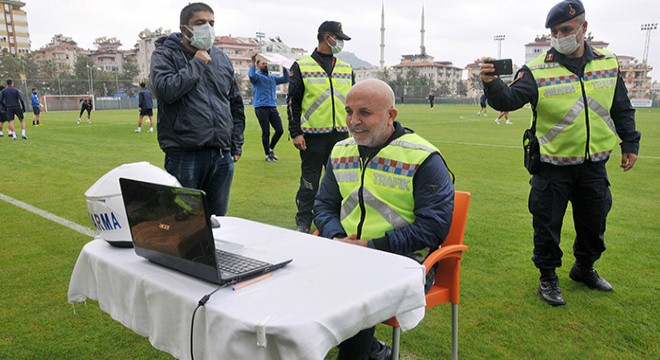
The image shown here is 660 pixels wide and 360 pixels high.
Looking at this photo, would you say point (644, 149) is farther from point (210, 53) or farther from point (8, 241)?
point (8, 241)

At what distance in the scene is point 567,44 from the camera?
10.6 ft

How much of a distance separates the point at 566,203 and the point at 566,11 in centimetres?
131

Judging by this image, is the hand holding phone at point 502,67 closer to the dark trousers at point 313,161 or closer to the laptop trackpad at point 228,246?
the laptop trackpad at point 228,246

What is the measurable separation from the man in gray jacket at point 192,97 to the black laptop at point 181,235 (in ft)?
5.37

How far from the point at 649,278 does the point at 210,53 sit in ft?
12.4

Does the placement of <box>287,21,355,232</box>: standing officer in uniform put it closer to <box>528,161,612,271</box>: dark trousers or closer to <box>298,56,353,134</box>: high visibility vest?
<box>298,56,353,134</box>: high visibility vest

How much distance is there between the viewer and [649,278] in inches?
151

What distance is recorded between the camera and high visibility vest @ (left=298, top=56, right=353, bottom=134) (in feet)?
16.1

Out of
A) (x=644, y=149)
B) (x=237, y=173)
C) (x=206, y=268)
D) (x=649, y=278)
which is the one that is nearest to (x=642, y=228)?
(x=649, y=278)

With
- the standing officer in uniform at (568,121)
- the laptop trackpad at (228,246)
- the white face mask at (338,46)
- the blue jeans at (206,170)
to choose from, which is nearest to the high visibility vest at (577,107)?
the standing officer in uniform at (568,121)

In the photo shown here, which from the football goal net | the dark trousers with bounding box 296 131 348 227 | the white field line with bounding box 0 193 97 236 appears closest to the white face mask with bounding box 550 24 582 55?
the dark trousers with bounding box 296 131 348 227

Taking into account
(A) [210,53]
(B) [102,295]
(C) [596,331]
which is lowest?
(C) [596,331]

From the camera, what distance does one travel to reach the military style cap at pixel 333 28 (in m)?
4.86

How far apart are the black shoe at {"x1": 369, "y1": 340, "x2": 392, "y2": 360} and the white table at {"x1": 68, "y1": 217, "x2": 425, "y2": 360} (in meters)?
0.94
